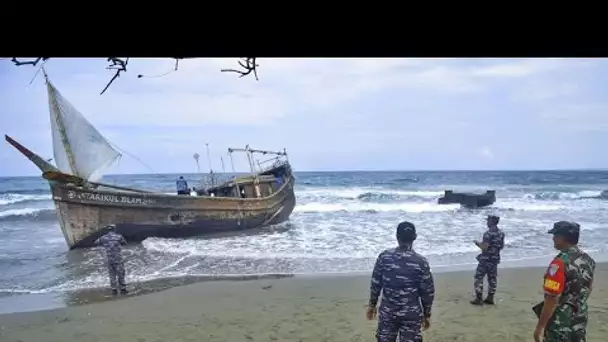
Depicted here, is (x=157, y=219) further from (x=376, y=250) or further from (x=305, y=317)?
(x=305, y=317)

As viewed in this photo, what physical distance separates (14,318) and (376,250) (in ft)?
34.1

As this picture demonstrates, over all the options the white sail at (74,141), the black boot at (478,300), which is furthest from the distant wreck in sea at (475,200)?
the black boot at (478,300)

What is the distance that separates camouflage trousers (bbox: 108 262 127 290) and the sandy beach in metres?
0.56

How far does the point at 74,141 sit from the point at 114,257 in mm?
8676

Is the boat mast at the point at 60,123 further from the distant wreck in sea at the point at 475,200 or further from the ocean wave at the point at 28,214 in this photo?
the distant wreck in sea at the point at 475,200

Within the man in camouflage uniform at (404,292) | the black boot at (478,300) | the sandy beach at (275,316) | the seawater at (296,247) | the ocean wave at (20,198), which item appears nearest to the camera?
the man in camouflage uniform at (404,292)

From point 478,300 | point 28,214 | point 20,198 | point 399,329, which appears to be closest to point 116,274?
point 478,300

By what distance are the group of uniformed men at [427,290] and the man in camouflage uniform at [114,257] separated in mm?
7214

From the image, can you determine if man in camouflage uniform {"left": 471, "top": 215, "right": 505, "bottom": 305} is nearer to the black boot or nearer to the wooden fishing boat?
the black boot

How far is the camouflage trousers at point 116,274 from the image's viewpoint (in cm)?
1095

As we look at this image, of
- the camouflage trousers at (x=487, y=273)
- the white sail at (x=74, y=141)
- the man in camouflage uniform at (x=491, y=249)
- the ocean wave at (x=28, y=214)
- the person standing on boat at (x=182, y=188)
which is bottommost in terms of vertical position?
the camouflage trousers at (x=487, y=273)

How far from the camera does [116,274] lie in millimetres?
11031
